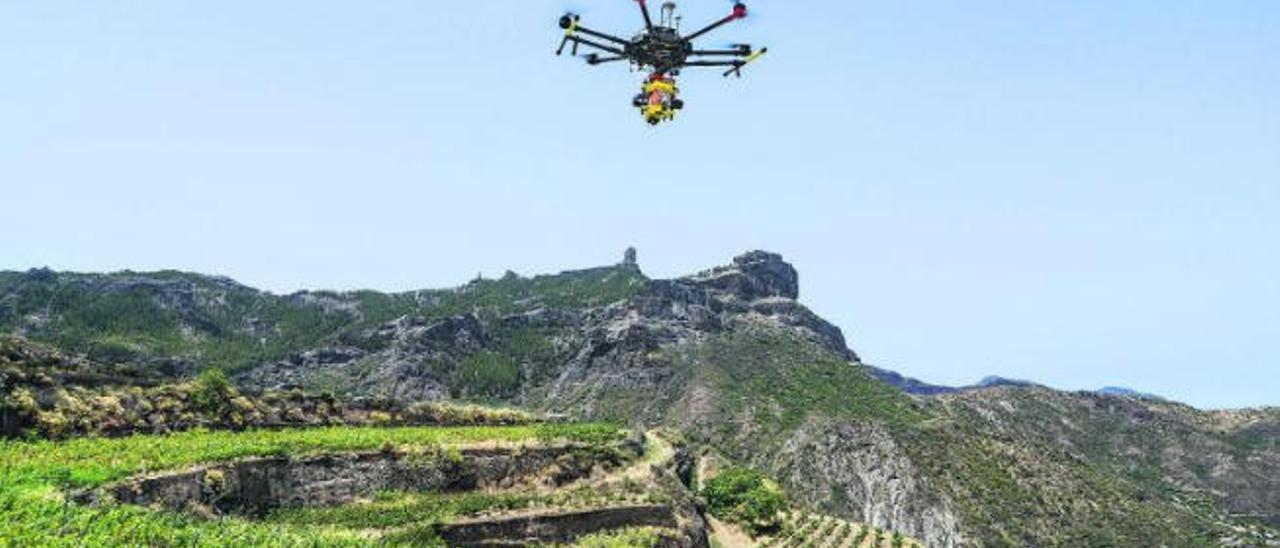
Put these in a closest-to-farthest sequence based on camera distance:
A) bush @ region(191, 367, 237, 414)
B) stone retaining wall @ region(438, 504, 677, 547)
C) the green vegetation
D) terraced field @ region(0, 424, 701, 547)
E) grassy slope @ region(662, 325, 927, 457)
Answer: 1. terraced field @ region(0, 424, 701, 547)
2. stone retaining wall @ region(438, 504, 677, 547)
3. bush @ region(191, 367, 237, 414)
4. grassy slope @ region(662, 325, 927, 457)
5. the green vegetation

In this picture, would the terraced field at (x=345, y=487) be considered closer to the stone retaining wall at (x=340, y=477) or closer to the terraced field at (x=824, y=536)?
the stone retaining wall at (x=340, y=477)

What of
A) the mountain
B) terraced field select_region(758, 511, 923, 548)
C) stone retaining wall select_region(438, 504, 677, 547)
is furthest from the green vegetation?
stone retaining wall select_region(438, 504, 677, 547)

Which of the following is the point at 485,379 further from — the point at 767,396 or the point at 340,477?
the point at 340,477

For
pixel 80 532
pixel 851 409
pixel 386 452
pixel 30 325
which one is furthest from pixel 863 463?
pixel 30 325

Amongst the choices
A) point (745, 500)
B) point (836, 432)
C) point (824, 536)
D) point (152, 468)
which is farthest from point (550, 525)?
point (836, 432)

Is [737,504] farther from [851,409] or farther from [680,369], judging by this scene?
[680,369]

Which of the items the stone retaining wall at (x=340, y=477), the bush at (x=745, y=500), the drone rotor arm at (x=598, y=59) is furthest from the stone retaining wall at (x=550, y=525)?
the drone rotor arm at (x=598, y=59)

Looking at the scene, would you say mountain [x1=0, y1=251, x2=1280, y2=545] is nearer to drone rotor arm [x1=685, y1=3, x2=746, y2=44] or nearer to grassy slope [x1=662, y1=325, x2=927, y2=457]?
grassy slope [x1=662, y1=325, x2=927, y2=457]
